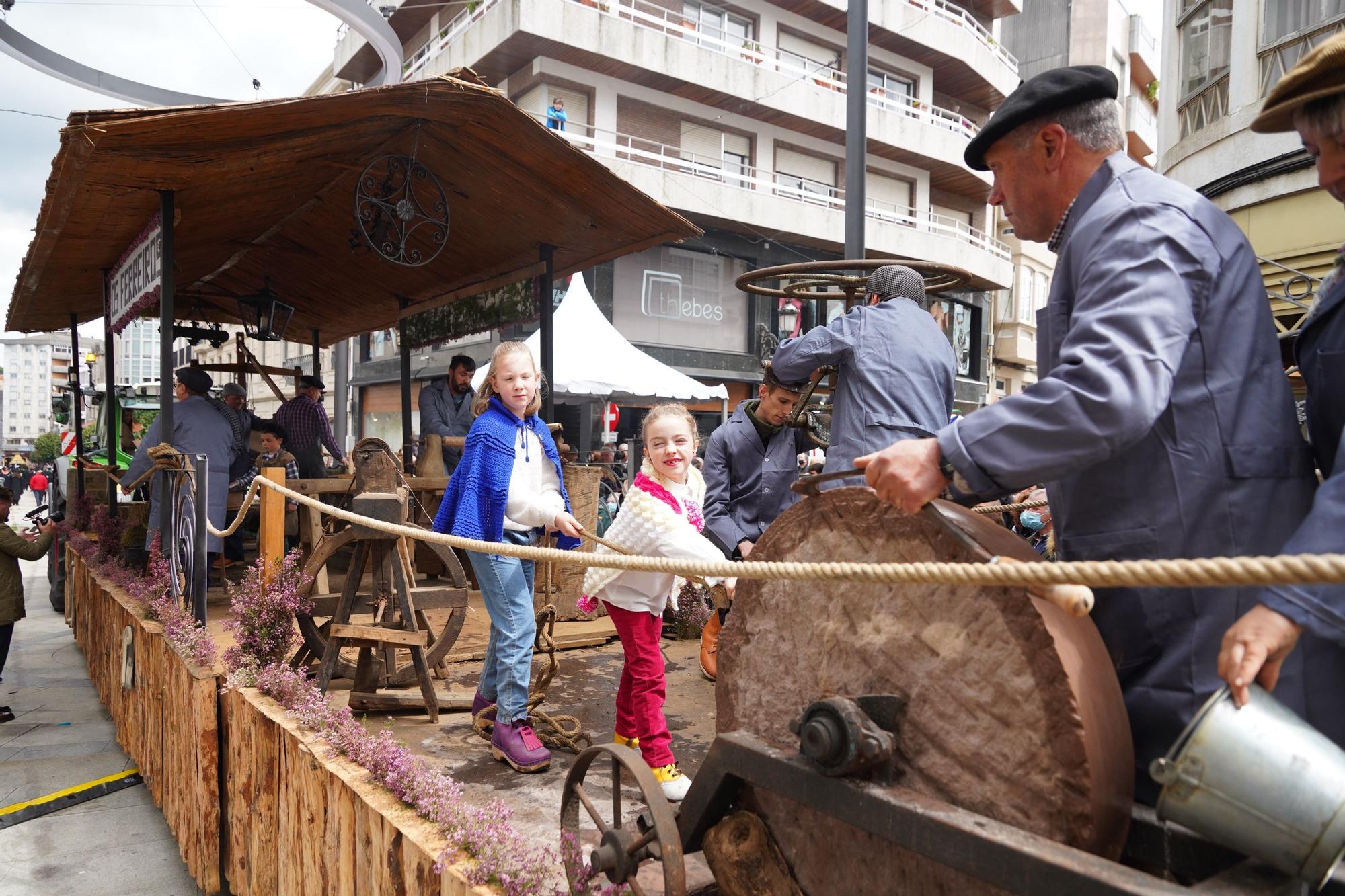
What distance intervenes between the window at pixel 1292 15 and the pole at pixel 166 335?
11.0m

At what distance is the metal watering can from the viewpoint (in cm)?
125

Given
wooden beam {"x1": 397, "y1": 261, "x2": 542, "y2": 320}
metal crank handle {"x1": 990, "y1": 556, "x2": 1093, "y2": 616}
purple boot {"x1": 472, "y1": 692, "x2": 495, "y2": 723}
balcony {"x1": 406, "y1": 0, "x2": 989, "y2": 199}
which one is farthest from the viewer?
balcony {"x1": 406, "y1": 0, "x2": 989, "y2": 199}

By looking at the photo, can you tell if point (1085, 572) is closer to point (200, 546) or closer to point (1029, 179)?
point (1029, 179)

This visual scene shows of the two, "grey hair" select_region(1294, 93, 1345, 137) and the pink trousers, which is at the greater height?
"grey hair" select_region(1294, 93, 1345, 137)

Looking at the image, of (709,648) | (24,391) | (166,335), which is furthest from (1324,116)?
(24,391)

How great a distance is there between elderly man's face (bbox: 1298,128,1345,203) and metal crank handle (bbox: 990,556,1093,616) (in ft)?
2.58

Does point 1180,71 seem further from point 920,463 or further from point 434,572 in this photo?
point 920,463

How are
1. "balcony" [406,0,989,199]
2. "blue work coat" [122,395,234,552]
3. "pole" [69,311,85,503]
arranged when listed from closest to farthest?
"blue work coat" [122,395,234,552] < "pole" [69,311,85,503] < "balcony" [406,0,989,199]

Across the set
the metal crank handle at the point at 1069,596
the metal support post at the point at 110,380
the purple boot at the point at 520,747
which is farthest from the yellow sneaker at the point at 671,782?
the metal support post at the point at 110,380

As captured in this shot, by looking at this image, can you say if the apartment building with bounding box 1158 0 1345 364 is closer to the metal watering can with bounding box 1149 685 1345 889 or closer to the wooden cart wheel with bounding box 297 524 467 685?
Answer: the wooden cart wheel with bounding box 297 524 467 685

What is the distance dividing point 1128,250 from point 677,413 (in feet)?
7.62

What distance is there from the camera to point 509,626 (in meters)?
3.85

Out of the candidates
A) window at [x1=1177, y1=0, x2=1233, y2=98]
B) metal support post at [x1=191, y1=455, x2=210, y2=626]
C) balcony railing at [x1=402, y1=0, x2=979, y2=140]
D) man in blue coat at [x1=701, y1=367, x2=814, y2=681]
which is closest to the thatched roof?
metal support post at [x1=191, y1=455, x2=210, y2=626]

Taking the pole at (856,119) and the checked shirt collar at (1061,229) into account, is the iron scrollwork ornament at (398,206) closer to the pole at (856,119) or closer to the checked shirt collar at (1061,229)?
the pole at (856,119)
